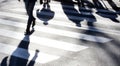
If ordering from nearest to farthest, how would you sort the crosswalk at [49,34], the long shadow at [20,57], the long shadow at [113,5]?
the long shadow at [20,57]
the crosswalk at [49,34]
the long shadow at [113,5]

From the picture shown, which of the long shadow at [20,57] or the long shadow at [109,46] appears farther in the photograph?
the long shadow at [109,46]

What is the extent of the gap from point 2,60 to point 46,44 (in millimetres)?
1414

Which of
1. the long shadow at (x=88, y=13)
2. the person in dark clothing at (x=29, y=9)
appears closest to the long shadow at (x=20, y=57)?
the person in dark clothing at (x=29, y=9)

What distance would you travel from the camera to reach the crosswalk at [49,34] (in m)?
6.70

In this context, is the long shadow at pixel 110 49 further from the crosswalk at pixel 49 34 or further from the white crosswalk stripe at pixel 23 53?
the white crosswalk stripe at pixel 23 53

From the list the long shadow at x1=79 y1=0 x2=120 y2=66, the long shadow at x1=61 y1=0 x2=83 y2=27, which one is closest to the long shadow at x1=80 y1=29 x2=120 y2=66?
the long shadow at x1=79 y1=0 x2=120 y2=66

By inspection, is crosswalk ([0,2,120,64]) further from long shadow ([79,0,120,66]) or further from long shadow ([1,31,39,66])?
long shadow ([79,0,120,66])

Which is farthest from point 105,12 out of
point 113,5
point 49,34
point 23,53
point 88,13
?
point 23,53

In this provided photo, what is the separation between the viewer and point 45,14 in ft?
33.6

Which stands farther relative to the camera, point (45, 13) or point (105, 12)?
point (105, 12)

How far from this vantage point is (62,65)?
595cm

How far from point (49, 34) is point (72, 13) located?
2.77 meters

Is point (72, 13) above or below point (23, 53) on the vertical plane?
below

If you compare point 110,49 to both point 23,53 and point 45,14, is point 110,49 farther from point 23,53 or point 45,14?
point 45,14
